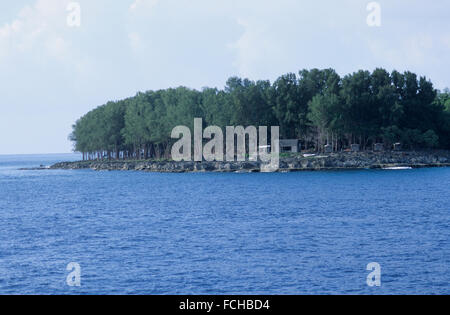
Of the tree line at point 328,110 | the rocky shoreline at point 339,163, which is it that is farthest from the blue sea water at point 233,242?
the tree line at point 328,110

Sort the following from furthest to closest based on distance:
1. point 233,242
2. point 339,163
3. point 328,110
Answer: point 328,110
point 339,163
point 233,242

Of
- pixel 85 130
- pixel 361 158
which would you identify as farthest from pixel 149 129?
pixel 361 158

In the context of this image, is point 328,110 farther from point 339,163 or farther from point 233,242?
point 233,242

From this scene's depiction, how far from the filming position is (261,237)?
40219 millimetres

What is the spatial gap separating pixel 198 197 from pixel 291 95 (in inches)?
2694

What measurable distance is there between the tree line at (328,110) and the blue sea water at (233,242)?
2146 inches

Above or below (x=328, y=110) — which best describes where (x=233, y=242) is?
below

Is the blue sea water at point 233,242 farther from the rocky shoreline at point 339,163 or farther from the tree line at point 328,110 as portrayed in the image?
the tree line at point 328,110

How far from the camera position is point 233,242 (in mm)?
38500

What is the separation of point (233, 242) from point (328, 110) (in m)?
87.8

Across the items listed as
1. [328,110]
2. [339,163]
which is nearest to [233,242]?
[339,163]

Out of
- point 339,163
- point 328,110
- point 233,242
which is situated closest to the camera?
point 233,242

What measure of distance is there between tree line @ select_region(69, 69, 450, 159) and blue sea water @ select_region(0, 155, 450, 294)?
54.5 metres

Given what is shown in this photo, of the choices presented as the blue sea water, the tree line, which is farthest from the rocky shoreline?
the blue sea water
